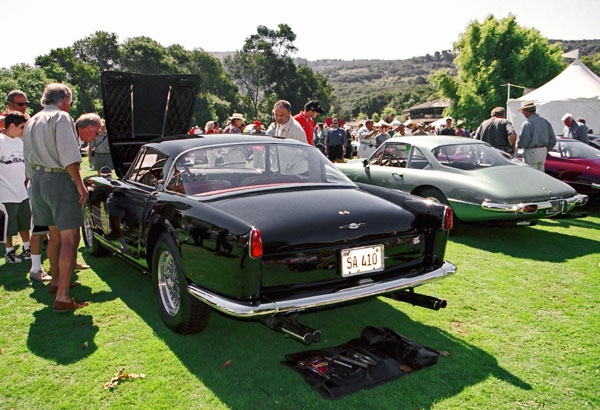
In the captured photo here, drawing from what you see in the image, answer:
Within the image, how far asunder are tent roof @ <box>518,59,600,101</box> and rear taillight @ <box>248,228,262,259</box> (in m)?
17.2

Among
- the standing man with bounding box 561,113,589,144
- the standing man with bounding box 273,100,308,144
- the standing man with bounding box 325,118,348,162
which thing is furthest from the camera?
the standing man with bounding box 325,118,348,162

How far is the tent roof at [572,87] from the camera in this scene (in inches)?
645

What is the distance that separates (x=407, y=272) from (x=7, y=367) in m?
2.88

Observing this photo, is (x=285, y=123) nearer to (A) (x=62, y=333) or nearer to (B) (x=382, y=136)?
(A) (x=62, y=333)

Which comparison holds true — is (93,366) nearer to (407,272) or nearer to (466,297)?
(407,272)

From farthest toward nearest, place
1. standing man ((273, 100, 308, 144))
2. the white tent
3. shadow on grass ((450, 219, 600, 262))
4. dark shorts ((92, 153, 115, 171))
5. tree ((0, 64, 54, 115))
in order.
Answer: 1. tree ((0, 64, 54, 115))
2. the white tent
3. dark shorts ((92, 153, 115, 171))
4. standing man ((273, 100, 308, 144))
5. shadow on grass ((450, 219, 600, 262))

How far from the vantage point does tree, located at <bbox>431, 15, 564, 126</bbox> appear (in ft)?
162

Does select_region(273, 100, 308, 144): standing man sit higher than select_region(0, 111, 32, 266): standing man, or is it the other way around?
select_region(273, 100, 308, 144): standing man

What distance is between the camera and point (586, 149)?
8969 millimetres

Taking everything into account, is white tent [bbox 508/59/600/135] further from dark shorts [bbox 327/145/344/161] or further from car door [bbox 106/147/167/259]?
car door [bbox 106/147/167/259]

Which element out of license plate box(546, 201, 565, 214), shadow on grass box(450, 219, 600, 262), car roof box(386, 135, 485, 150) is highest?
car roof box(386, 135, 485, 150)

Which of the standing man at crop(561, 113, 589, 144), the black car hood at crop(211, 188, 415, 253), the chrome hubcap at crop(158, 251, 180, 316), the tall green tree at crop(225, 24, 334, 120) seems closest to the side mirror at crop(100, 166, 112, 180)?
the chrome hubcap at crop(158, 251, 180, 316)

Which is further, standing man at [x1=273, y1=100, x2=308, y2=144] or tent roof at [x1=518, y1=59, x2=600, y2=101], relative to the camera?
tent roof at [x1=518, y1=59, x2=600, y2=101]

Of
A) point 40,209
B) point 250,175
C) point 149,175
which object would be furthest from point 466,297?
point 40,209
